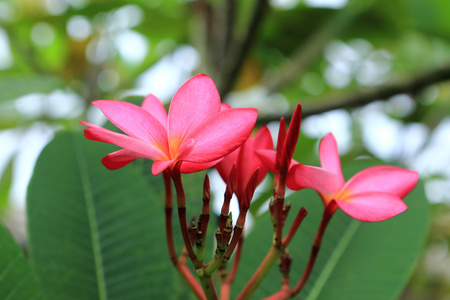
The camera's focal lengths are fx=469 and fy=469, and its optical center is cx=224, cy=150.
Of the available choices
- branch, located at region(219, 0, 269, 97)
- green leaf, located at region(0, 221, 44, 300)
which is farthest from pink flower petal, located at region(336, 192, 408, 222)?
branch, located at region(219, 0, 269, 97)

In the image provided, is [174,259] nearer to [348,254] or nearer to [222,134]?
[222,134]

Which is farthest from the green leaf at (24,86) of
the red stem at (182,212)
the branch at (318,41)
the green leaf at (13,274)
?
the branch at (318,41)

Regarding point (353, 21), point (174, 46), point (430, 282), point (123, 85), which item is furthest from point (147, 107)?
point (430, 282)

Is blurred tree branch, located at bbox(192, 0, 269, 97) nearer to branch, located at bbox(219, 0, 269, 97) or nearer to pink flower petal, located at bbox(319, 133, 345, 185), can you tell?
branch, located at bbox(219, 0, 269, 97)

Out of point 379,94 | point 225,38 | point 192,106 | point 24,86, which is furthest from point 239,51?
point 192,106

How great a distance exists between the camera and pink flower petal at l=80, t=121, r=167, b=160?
321 mm

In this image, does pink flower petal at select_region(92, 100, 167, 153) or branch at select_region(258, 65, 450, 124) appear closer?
pink flower petal at select_region(92, 100, 167, 153)

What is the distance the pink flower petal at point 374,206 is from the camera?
374 mm

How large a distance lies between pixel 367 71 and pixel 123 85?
34.9 inches

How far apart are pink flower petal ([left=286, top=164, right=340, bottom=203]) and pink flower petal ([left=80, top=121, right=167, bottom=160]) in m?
0.12

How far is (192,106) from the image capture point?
36 centimetres

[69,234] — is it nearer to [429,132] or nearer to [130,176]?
[130,176]

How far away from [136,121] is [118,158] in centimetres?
3

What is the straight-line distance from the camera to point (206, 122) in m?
0.34
